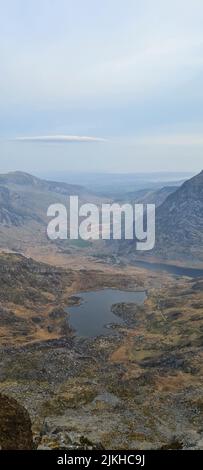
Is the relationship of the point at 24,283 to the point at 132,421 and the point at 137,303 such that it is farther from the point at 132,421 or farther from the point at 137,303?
the point at 132,421

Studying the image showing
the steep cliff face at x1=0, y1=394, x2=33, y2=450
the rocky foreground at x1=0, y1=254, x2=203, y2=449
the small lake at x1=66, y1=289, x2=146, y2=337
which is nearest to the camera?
the steep cliff face at x1=0, y1=394, x2=33, y2=450

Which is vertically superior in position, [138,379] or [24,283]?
[24,283]

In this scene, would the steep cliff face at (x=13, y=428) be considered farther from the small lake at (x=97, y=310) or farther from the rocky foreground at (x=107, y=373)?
the small lake at (x=97, y=310)

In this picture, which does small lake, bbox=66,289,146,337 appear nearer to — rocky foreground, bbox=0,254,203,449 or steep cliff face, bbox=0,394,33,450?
rocky foreground, bbox=0,254,203,449

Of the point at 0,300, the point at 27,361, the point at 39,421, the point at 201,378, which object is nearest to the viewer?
the point at 39,421

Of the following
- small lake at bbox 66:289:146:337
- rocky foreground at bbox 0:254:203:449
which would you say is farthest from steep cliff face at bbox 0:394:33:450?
small lake at bbox 66:289:146:337

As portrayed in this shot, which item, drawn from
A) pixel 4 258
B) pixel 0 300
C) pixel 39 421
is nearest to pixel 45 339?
pixel 0 300

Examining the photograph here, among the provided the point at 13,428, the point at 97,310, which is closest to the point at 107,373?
the point at 13,428
